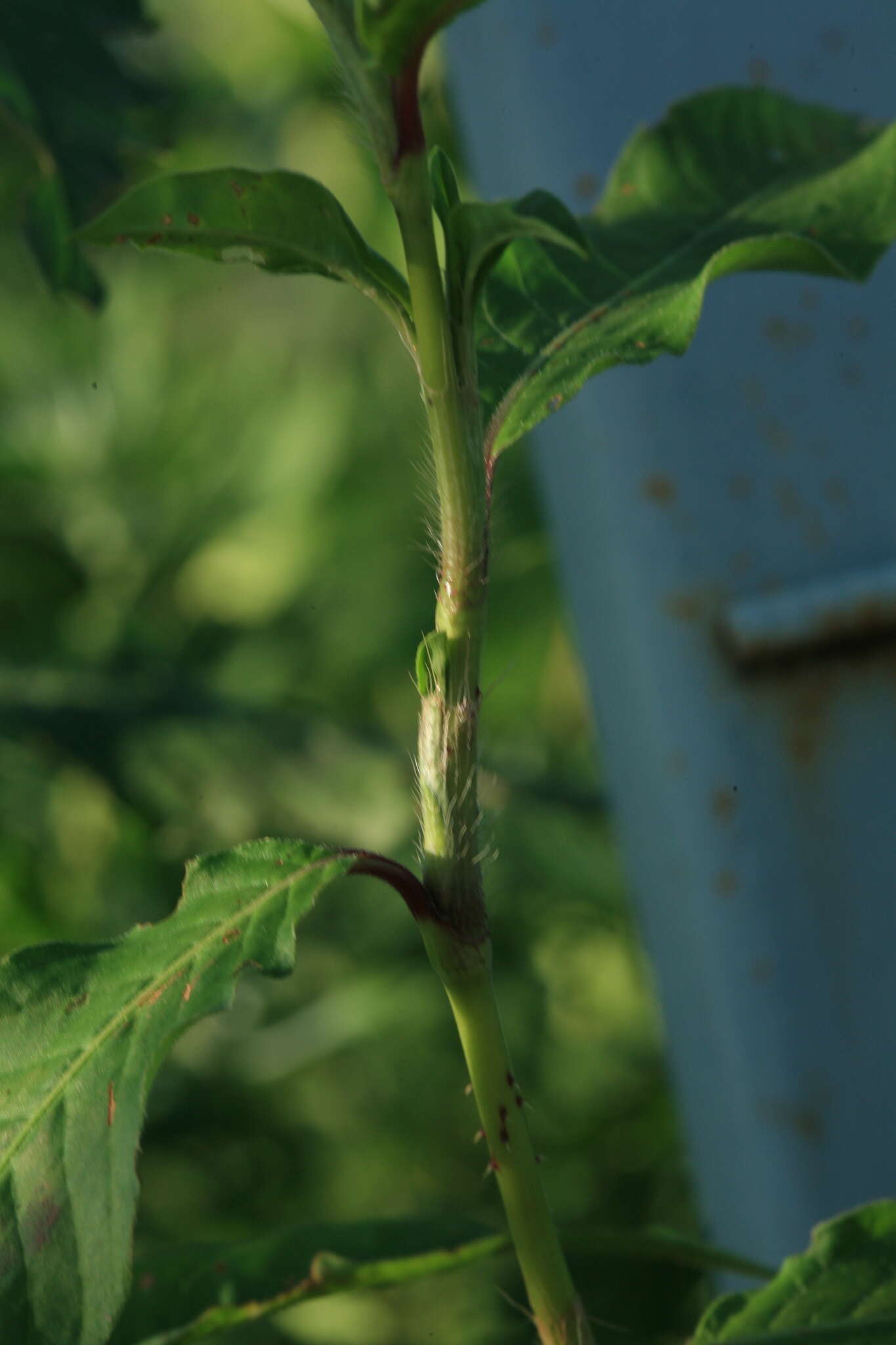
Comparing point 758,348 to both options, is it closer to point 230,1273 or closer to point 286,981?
point 230,1273

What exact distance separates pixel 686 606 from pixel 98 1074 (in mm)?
339

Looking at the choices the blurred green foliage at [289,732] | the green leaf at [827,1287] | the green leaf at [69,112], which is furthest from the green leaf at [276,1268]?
the blurred green foliage at [289,732]

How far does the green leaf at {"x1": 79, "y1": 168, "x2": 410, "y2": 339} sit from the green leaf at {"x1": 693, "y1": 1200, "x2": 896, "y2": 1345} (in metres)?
0.24

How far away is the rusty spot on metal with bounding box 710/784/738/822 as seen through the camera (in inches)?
21.9

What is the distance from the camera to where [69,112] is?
0.55m

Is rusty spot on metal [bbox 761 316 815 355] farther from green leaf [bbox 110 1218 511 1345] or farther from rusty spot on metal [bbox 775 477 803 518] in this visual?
green leaf [bbox 110 1218 511 1345]

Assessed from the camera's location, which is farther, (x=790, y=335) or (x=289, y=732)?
(x=289, y=732)

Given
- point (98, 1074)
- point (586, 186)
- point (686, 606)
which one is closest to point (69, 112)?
point (586, 186)

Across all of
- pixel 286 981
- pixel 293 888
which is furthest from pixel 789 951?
pixel 286 981

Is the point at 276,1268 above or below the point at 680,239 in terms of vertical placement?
below

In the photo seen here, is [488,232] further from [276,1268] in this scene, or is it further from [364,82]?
[276,1268]

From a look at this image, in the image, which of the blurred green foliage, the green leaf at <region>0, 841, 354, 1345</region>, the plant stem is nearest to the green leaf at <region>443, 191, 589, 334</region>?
the plant stem

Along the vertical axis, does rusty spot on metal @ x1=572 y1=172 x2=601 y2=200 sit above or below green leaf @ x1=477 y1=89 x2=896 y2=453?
above

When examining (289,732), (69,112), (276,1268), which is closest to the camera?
(276,1268)
